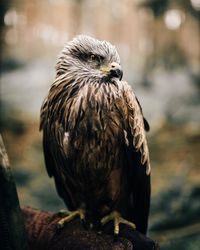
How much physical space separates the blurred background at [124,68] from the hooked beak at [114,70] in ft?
9.98

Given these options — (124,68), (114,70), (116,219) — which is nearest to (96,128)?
(114,70)

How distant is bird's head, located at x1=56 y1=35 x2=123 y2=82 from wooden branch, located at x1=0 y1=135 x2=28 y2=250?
0.65 metres

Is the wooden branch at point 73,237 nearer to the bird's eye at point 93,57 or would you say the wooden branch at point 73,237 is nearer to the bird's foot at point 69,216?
the bird's foot at point 69,216

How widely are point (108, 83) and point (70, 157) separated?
0.41 metres

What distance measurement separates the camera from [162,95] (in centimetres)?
549

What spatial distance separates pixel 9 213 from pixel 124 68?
3.63 m

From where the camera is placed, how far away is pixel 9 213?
1987 mm

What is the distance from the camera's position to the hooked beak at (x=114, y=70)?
2.26m

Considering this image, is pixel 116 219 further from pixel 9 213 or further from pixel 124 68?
pixel 124 68

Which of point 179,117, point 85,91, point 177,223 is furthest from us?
point 179,117

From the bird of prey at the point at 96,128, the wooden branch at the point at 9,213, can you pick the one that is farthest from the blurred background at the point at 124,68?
the wooden branch at the point at 9,213

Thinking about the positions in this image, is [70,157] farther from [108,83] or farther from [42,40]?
[42,40]

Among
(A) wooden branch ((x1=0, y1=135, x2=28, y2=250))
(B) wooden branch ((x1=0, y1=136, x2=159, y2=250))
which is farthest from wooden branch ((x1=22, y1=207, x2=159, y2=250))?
(A) wooden branch ((x1=0, y1=135, x2=28, y2=250))

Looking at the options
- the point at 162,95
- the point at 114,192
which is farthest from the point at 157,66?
the point at 114,192
